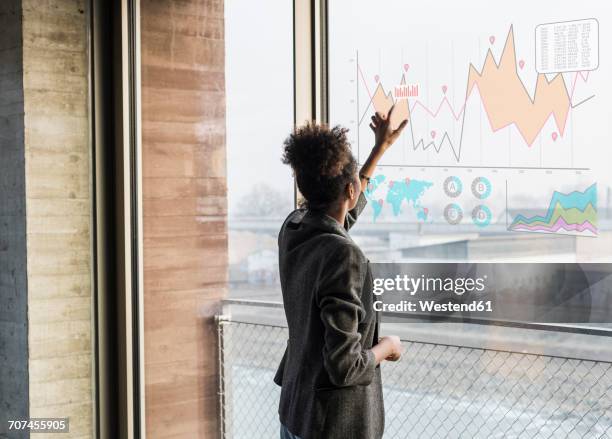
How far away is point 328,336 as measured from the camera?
1917 millimetres

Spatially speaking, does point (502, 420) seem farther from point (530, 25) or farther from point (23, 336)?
point (23, 336)

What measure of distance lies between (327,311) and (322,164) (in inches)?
14.6

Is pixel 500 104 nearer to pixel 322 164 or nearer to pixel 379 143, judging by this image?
pixel 379 143

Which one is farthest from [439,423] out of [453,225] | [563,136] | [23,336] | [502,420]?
[23,336]

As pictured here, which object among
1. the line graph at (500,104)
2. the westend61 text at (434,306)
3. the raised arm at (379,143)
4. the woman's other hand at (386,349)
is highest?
the line graph at (500,104)

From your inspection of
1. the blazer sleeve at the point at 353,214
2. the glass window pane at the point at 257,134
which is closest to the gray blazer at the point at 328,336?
the blazer sleeve at the point at 353,214

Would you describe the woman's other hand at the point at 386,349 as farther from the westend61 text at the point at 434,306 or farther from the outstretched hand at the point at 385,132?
the outstretched hand at the point at 385,132

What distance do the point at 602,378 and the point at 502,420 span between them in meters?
0.33

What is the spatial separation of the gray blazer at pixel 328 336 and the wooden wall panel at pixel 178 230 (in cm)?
156

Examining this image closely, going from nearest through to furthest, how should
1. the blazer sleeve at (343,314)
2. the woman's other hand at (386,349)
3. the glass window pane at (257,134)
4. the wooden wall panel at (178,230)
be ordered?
1. the blazer sleeve at (343,314)
2. the woman's other hand at (386,349)
3. the glass window pane at (257,134)
4. the wooden wall panel at (178,230)

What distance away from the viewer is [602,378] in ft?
7.66
